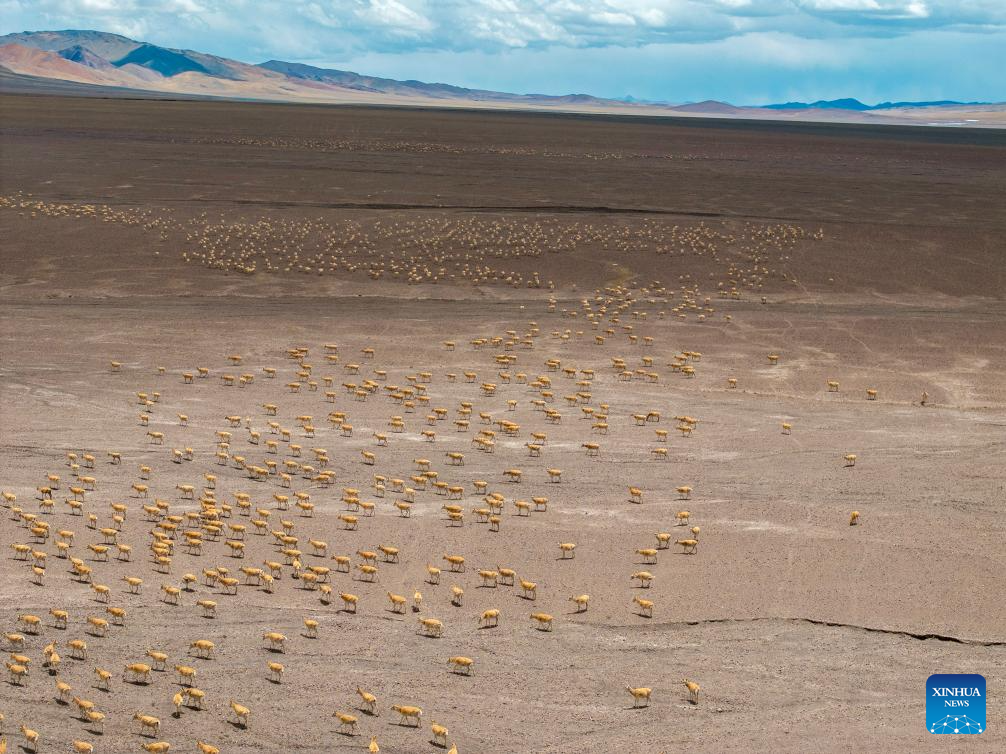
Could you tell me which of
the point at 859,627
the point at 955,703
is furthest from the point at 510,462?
the point at 955,703

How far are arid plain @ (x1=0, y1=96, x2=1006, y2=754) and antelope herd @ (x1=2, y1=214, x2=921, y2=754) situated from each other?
13 centimetres

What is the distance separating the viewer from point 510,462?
36000 mm

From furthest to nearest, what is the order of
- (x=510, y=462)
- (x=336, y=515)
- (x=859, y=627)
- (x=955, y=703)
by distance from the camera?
(x=510, y=462)
(x=336, y=515)
(x=859, y=627)
(x=955, y=703)

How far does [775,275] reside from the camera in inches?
2694

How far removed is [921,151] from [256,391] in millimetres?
136423

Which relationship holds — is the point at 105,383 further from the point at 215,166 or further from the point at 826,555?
the point at 215,166

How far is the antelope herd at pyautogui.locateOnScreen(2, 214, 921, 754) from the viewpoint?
73.6 ft

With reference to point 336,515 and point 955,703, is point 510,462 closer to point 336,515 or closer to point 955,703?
point 336,515

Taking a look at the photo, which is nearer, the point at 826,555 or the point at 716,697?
the point at 716,697

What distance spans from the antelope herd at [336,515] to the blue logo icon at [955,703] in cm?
383

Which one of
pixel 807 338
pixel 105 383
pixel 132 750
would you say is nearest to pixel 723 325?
pixel 807 338

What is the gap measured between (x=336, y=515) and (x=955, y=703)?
15.5 m

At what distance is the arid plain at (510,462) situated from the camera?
22.0 metres

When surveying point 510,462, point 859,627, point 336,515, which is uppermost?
point 510,462
